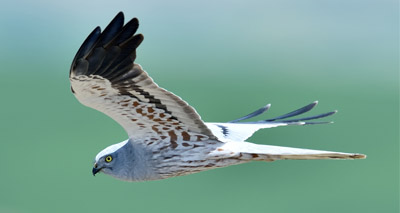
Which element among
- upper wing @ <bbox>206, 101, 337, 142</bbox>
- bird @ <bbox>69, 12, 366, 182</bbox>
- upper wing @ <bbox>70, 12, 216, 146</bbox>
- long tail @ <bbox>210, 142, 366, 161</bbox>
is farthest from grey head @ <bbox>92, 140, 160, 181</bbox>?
upper wing @ <bbox>206, 101, 337, 142</bbox>

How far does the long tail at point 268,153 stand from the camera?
19.4 ft

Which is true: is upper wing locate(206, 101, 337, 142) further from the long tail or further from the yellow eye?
the yellow eye

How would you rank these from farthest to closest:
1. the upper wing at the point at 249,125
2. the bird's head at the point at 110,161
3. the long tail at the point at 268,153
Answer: the upper wing at the point at 249,125 → the bird's head at the point at 110,161 → the long tail at the point at 268,153

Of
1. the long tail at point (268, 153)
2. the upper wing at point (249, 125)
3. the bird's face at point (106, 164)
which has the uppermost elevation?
the upper wing at point (249, 125)

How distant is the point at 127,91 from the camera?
5.69 meters

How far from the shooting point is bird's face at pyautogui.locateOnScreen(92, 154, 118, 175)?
6625mm

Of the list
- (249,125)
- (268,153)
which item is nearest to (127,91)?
(268,153)

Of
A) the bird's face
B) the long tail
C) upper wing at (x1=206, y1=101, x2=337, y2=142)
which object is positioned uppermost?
upper wing at (x1=206, y1=101, x2=337, y2=142)

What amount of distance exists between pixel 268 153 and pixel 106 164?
64.1 inches

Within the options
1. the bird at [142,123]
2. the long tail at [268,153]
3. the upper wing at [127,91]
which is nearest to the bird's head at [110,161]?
the bird at [142,123]

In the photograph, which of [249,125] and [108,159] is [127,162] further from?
[249,125]

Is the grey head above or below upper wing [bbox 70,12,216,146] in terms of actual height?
below

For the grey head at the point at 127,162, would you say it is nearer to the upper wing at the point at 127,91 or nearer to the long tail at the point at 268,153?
the upper wing at the point at 127,91

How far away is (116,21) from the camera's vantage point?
5219 millimetres
